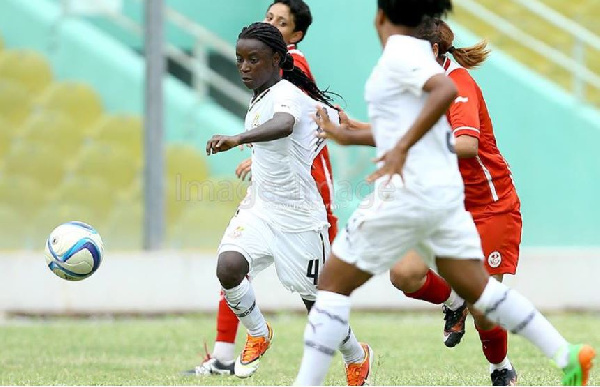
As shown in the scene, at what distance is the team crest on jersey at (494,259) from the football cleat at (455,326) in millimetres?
385

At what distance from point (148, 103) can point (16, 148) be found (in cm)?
228

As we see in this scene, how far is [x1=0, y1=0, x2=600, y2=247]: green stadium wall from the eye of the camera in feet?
43.8

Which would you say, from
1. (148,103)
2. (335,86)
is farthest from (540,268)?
A: (148,103)

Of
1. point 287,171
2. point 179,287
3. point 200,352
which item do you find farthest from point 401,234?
point 179,287

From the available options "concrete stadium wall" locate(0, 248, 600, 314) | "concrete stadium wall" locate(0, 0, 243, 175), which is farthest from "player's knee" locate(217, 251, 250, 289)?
"concrete stadium wall" locate(0, 0, 243, 175)

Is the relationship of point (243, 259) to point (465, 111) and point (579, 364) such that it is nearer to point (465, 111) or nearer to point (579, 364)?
point (465, 111)

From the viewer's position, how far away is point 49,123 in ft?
46.8

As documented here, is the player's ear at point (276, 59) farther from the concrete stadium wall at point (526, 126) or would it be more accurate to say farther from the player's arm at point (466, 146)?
the concrete stadium wall at point (526, 126)

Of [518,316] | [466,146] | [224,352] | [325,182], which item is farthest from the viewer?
[224,352]

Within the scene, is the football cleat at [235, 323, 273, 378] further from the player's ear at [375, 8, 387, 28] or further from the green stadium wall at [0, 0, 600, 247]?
the green stadium wall at [0, 0, 600, 247]

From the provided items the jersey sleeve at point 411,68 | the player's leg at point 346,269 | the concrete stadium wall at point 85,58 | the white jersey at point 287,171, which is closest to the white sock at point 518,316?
the player's leg at point 346,269

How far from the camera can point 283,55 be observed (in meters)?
7.23

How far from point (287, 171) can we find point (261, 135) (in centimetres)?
73

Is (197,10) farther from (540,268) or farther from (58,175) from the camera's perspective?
(540,268)
